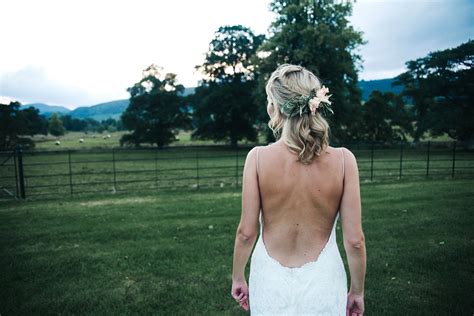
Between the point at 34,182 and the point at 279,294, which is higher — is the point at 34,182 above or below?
below

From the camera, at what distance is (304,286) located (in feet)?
6.23

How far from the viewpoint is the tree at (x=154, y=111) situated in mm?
38281

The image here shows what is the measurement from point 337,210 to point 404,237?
5.42m

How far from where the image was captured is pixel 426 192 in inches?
416

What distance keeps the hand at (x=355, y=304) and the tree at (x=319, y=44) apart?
23455mm

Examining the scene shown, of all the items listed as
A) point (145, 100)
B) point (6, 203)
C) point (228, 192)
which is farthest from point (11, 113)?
point (228, 192)

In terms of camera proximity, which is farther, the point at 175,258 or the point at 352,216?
the point at 175,258

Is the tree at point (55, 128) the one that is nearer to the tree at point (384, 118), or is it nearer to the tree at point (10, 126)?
the tree at point (10, 126)

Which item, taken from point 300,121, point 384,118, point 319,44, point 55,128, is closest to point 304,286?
point 300,121

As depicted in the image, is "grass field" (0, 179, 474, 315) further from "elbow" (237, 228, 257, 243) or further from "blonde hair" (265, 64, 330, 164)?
"blonde hair" (265, 64, 330, 164)

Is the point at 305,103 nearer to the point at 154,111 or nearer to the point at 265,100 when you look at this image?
the point at 265,100

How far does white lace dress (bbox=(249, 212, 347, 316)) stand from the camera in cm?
189

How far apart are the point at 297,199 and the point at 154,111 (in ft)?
128

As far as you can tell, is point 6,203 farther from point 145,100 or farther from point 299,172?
point 145,100
